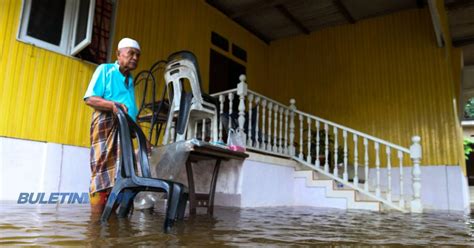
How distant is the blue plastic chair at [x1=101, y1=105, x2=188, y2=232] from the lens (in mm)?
1546

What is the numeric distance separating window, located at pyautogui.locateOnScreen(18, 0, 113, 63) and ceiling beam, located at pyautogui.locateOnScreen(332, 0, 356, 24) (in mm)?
4438

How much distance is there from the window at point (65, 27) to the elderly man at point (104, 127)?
2.38m

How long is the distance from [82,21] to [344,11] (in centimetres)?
511

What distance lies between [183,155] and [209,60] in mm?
4129

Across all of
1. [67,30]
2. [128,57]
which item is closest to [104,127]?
[128,57]

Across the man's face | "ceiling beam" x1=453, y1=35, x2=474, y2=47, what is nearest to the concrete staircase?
the man's face

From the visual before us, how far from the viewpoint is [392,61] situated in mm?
7168

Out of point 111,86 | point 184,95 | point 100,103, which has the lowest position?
point 100,103

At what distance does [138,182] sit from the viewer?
1623 millimetres

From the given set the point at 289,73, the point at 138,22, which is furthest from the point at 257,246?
the point at 289,73

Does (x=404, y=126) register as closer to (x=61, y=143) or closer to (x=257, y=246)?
(x=61, y=143)

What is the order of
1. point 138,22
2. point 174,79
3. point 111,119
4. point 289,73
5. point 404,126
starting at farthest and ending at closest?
point 289,73
point 404,126
point 138,22
point 174,79
point 111,119

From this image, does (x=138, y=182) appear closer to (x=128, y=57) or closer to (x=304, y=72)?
(x=128, y=57)

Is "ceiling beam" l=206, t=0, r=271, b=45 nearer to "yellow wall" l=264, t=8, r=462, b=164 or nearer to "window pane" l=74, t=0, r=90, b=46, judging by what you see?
"yellow wall" l=264, t=8, r=462, b=164
